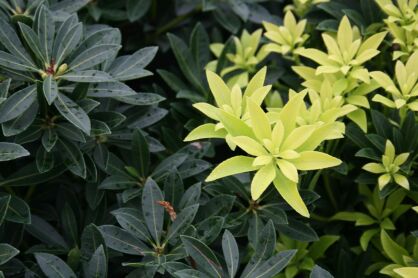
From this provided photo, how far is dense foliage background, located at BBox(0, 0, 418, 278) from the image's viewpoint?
4.99 ft

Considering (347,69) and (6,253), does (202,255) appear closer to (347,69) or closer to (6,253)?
(6,253)

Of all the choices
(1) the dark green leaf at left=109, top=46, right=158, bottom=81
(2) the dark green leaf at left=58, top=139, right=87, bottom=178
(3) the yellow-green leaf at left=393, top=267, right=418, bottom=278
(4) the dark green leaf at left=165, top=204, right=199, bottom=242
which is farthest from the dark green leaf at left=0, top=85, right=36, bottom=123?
(3) the yellow-green leaf at left=393, top=267, right=418, bottom=278

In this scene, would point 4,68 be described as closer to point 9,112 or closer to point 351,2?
point 9,112

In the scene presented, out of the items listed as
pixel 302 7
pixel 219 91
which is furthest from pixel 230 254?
pixel 302 7

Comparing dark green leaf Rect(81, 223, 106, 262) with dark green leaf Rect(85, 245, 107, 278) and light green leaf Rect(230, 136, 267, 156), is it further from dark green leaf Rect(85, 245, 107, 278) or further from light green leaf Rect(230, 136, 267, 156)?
light green leaf Rect(230, 136, 267, 156)

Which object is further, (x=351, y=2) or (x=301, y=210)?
(x=351, y=2)

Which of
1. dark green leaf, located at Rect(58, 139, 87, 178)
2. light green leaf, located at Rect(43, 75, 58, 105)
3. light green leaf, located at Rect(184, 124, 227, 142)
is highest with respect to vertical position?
light green leaf, located at Rect(43, 75, 58, 105)

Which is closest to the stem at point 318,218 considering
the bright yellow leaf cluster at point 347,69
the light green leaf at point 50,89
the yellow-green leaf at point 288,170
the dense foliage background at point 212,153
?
the dense foliage background at point 212,153

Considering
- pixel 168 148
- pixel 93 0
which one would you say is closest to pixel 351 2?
pixel 168 148

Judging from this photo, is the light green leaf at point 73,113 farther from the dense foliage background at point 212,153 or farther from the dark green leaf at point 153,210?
the dark green leaf at point 153,210

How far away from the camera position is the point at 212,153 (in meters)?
2.01

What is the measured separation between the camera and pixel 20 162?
210 cm

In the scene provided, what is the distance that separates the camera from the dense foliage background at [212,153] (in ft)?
4.99

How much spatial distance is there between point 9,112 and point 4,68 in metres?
0.15
